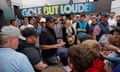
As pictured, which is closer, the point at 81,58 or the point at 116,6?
the point at 81,58

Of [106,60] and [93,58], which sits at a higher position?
[93,58]

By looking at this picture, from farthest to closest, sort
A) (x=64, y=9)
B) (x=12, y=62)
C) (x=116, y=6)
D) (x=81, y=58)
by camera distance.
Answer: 1. (x=64, y=9)
2. (x=116, y=6)
3. (x=12, y=62)
4. (x=81, y=58)

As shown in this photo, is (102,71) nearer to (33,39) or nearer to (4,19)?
(33,39)

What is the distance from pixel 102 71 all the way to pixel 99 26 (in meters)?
5.08

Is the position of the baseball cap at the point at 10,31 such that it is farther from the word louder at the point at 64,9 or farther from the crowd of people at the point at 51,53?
the word louder at the point at 64,9

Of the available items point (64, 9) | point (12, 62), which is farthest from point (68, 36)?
point (64, 9)

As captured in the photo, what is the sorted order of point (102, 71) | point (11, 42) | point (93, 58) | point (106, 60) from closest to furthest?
point (93, 58)
point (102, 71)
point (11, 42)
point (106, 60)

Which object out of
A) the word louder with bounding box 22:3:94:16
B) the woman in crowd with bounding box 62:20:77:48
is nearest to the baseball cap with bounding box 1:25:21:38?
the woman in crowd with bounding box 62:20:77:48

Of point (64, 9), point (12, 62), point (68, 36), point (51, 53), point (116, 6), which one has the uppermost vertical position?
point (12, 62)

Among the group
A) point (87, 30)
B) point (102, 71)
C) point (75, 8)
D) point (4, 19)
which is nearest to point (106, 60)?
point (102, 71)

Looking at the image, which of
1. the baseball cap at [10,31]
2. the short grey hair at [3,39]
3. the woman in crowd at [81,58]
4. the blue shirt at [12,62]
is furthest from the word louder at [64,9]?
the woman in crowd at [81,58]

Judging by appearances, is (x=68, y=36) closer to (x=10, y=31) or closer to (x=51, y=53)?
(x=51, y=53)

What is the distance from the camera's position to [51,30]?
20.3ft

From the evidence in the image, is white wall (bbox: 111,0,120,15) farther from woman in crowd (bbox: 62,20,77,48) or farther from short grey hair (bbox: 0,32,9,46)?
short grey hair (bbox: 0,32,9,46)
